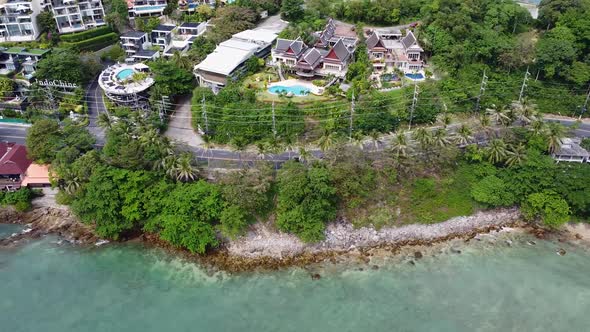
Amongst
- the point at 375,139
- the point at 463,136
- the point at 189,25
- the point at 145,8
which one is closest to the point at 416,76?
the point at 463,136

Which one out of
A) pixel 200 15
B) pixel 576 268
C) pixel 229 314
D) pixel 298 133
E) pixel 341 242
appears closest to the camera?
pixel 229 314

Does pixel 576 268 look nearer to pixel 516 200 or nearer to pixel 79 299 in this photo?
pixel 516 200

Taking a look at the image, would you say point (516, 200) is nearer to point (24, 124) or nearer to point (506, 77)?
point (506, 77)

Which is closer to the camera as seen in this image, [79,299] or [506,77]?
[79,299]

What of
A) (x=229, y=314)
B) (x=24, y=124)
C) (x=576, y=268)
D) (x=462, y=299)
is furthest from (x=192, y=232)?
(x=576, y=268)

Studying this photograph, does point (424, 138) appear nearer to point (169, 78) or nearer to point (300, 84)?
point (300, 84)

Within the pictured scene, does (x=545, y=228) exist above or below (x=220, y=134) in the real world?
below

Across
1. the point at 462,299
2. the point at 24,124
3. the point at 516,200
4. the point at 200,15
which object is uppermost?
the point at 200,15

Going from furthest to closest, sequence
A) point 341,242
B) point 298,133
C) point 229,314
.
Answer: point 298,133 < point 341,242 < point 229,314
